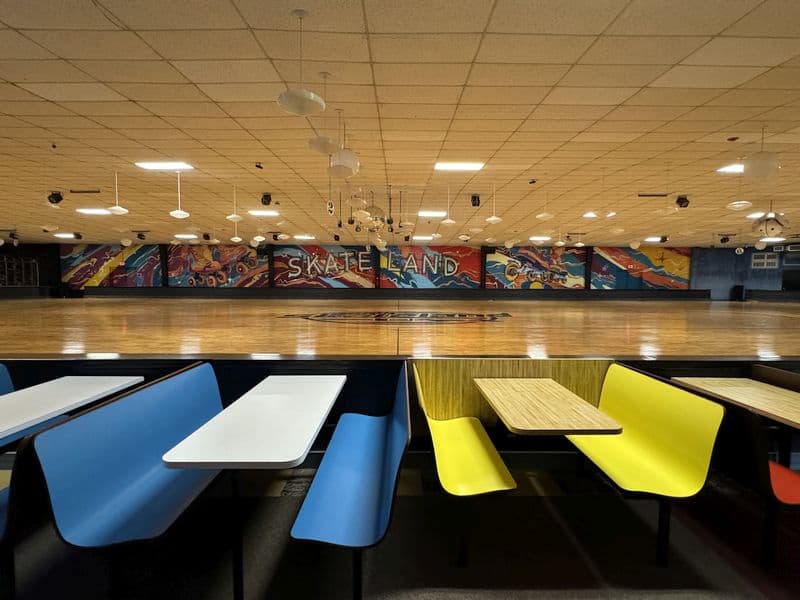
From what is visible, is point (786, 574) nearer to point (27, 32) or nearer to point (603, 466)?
point (603, 466)

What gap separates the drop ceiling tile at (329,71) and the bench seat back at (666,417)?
3.22m

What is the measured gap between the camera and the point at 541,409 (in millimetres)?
2086

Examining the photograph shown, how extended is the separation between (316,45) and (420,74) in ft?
3.03

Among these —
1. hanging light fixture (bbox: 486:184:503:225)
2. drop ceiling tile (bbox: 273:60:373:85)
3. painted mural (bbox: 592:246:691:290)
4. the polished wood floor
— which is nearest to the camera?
drop ceiling tile (bbox: 273:60:373:85)

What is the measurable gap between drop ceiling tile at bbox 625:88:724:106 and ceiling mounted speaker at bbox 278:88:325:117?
3174 millimetres

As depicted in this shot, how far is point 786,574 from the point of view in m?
1.90

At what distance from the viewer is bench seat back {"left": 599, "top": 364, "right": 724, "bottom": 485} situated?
1.92 metres

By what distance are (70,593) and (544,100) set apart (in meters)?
5.01

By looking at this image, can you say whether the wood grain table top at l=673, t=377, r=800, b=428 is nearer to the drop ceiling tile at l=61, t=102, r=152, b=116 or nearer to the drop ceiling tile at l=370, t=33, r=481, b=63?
the drop ceiling tile at l=370, t=33, r=481, b=63

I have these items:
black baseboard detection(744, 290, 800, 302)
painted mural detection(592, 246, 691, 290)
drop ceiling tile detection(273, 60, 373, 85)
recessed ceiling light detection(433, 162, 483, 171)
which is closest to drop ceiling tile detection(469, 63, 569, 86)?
drop ceiling tile detection(273, 60, 373, 85)

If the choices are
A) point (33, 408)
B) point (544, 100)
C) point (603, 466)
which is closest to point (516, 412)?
point (603, 466)

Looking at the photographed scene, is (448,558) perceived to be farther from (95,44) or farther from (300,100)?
(95,44)

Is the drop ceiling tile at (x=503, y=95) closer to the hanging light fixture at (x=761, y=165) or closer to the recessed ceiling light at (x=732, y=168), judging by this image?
the hanging light fixture at (x=761, y=165)

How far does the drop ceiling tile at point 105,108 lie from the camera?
395 cm
